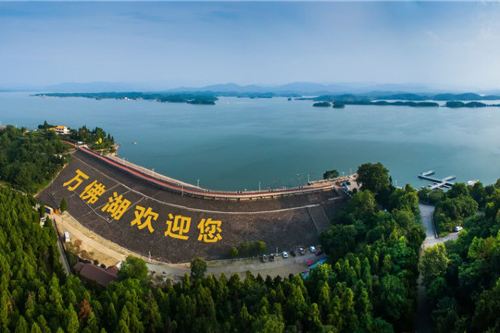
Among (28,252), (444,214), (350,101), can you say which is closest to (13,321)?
(28,252)

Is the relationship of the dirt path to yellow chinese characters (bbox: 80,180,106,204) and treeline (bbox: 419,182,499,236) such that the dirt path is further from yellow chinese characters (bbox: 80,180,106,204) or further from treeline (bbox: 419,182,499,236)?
treeline (bbox: 419,182,499,236)

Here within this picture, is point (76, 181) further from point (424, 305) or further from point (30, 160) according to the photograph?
point (424, 305)

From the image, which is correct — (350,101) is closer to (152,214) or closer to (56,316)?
(152,214)

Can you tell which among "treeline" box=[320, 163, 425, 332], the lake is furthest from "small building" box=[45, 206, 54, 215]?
"treeline" box=[320, 163, 425, 332]

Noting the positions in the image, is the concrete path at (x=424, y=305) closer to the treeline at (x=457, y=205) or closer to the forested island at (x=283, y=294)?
the treeline at (x=457, y=205)

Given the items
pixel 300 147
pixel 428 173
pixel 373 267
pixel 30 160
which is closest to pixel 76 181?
pixel 30 160

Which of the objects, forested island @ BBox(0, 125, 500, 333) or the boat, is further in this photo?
the boat

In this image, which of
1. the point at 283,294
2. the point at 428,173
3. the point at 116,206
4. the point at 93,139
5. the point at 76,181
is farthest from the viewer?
the point at 93,139
